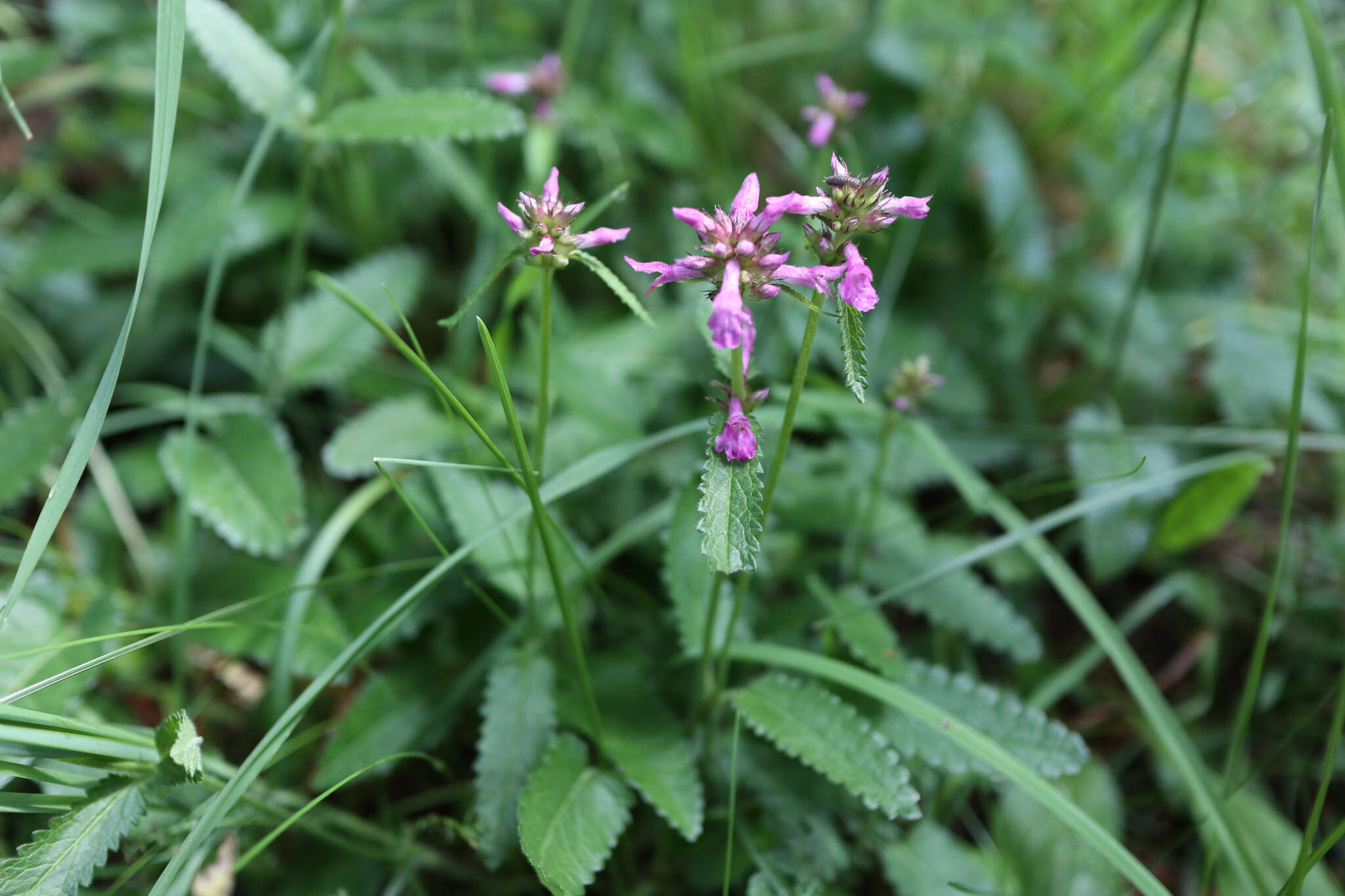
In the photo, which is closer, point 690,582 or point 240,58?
point 690,582

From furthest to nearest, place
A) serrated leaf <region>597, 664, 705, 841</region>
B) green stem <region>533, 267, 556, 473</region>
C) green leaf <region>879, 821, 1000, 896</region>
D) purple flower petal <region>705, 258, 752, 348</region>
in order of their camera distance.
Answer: green leaf <region>879, 821, 1000, 896</region>
serrated leaf <region>597, 664, 705, 841</region>
green stem <region>533, 267, 556, 473</region>
purple flower petal <region>705, 258, 752, 348</region>

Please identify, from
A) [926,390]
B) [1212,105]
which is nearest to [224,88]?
[926,390]

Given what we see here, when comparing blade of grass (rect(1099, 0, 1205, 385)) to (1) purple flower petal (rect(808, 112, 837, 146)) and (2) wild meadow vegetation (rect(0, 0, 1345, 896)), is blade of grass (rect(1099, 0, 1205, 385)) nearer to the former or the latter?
(2) wild meadow vegetation (rect(0, 0, 1345, 896))

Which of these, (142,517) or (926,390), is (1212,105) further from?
(142,517)

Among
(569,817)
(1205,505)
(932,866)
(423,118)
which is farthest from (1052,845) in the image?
(423,118)

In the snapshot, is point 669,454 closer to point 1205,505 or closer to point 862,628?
point 862,628

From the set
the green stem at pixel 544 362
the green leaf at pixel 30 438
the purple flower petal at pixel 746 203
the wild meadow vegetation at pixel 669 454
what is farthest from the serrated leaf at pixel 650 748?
the green leaf at pixel 30 438

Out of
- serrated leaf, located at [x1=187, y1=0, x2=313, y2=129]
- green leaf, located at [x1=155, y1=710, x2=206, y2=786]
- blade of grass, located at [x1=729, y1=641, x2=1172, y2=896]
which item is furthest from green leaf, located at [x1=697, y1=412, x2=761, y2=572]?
serrated leaf, located at [x1=187, y1=0, x2=313, y2=129]
